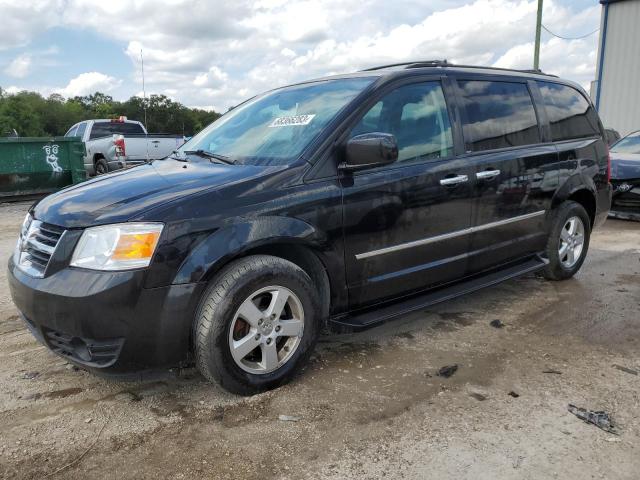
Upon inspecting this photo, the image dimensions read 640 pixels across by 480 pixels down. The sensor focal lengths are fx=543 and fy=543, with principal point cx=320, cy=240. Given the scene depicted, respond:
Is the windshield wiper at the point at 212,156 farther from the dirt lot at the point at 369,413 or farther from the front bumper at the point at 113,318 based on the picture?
the dirt lot at the point at 369,413

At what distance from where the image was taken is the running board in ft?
10.8

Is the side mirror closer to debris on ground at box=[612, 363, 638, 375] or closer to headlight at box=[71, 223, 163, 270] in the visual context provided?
headlight at box=[71, 223, 163, 270]

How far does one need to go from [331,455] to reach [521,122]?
320 cm

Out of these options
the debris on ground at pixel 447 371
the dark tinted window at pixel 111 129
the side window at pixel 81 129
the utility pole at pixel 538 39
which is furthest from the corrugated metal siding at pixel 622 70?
the debris on ground at pixel 447 371

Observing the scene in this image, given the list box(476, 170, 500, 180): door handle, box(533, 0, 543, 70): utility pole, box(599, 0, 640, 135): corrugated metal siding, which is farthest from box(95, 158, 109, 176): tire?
box(599, 0, 640, 135): corrugated metal siding

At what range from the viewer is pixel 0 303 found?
4.65 meters

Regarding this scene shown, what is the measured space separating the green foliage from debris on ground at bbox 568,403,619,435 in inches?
2645

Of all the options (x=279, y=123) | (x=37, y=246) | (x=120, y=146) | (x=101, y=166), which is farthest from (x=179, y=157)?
(x=101, y=166)

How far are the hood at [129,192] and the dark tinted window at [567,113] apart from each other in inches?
115

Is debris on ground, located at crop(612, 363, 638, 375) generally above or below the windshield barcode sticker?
below

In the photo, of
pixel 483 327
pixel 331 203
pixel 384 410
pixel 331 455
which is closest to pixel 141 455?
pixel 331 455

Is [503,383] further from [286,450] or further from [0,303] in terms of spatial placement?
[0,303]

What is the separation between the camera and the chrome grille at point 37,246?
2.80 metres

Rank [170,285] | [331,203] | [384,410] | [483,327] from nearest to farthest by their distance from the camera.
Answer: [170,285], [384,410], [331,203], [483,327]
